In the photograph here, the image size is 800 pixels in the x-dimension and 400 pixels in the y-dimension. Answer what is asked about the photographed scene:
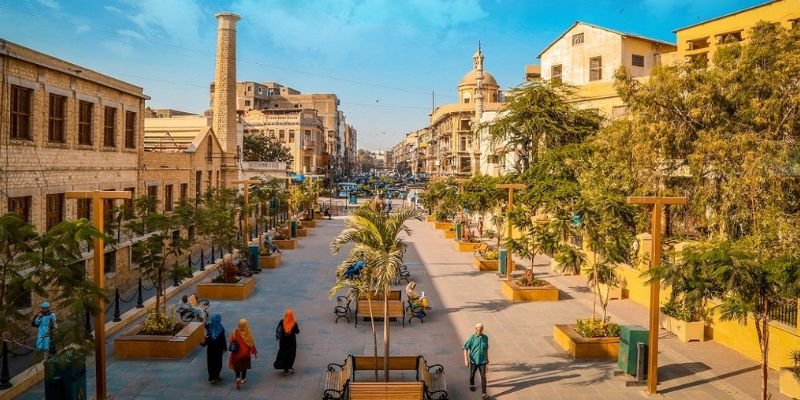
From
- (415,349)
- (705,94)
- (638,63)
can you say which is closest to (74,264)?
(415,349)

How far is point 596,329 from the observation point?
1405cm

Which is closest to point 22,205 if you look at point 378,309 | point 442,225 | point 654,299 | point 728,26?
point 378,309

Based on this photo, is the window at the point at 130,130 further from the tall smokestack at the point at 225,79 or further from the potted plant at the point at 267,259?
the tall smokestack at the point at 225,79

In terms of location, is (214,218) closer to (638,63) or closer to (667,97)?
(667,97)

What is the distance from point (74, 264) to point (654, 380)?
10231 millimetres

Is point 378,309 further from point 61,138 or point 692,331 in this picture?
point 61,138

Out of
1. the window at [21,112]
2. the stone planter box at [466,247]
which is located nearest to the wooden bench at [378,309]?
the window at [21,112]

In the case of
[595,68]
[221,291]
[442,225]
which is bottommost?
[221,291]

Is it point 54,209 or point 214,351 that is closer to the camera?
point 214,351

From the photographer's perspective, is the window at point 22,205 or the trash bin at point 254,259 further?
the trash bin at point 254,259

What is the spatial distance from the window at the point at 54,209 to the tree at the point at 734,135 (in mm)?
18385

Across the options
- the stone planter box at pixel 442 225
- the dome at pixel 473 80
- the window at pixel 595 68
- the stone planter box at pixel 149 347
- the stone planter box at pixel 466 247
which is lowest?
the stone planter box at pixel 149 347

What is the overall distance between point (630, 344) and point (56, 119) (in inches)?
697

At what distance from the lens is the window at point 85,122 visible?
20583mm
